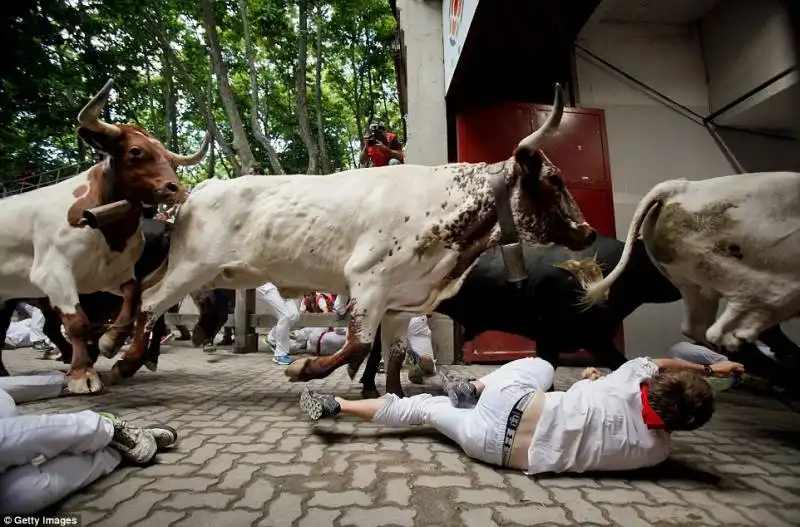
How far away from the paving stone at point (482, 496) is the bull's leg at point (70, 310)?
3656mm

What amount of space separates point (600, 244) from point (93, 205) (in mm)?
4919

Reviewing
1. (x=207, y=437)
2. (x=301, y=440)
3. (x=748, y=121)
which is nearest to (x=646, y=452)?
(x=301, y=440)

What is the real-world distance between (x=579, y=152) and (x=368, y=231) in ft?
14.1

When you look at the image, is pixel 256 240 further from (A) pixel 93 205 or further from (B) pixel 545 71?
(B) pixel 545 71

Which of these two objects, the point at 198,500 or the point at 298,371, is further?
the point at 298,371

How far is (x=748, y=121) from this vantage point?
614cm

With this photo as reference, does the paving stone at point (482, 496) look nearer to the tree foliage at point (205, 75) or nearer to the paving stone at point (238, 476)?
the paving stone at point (238, 476)

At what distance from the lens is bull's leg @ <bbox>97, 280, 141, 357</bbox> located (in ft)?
13.1

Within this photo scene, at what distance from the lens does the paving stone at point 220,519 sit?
68.5 inches

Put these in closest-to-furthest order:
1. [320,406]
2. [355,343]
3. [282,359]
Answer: [320,406] → [355,343] → [282,359]

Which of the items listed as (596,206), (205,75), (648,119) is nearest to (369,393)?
(596,206)

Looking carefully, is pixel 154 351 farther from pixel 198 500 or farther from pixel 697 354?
pixel 697 354

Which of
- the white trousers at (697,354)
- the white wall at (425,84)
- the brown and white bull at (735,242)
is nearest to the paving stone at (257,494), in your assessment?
the brown and white bull at (735,242)

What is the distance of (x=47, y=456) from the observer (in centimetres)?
189
